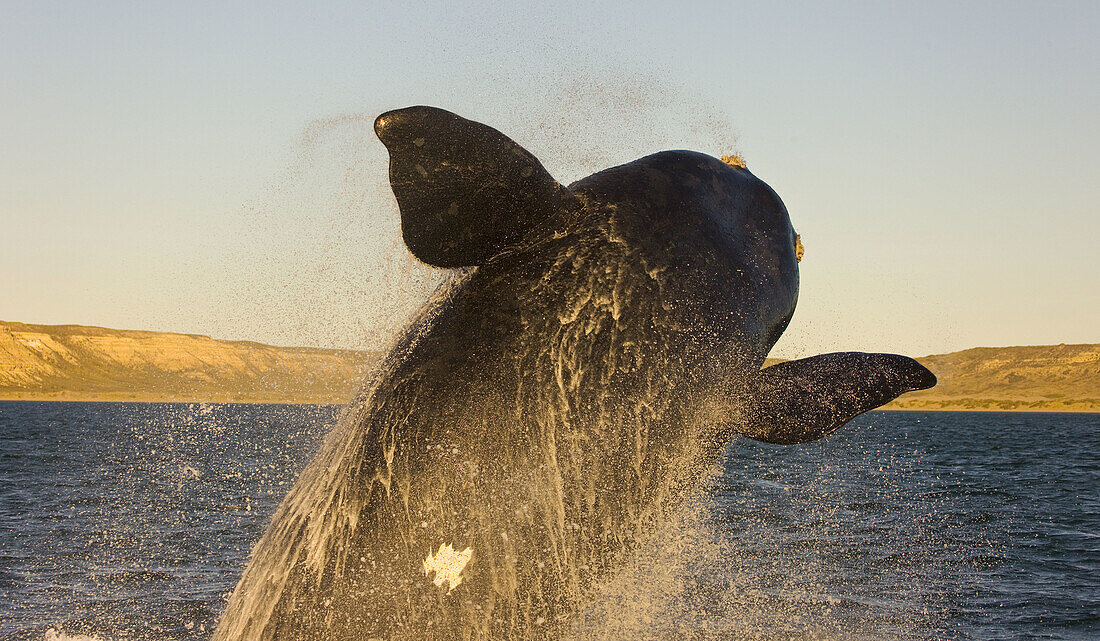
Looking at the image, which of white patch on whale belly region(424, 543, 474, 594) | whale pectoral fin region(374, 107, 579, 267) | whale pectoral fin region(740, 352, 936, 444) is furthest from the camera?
whale pectoral fin region(740, 352, 936, 444)

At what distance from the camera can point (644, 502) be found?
486 centimetres

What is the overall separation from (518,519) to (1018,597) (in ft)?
57.9

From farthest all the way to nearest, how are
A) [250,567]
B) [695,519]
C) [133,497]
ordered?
[133,497] < [695,519] < [250,567]

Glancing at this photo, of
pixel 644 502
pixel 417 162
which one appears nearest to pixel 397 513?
pixel 644 502

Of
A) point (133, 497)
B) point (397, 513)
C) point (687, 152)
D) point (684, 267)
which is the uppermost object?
point (687, 152)

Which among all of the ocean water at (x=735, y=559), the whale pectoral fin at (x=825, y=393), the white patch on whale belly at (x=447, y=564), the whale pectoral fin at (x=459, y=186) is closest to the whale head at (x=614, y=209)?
the whale pectoral fin at (x=459, y=186)

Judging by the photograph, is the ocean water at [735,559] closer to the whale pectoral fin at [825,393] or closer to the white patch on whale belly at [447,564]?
the whale pectoral fin at [825,393]

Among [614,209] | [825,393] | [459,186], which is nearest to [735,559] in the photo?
[825,393]

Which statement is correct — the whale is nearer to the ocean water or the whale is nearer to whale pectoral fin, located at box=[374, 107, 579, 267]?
whale pectoral fin, located at box=[374, 107, 579, 267]

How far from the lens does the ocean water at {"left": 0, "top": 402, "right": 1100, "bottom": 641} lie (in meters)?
13.9

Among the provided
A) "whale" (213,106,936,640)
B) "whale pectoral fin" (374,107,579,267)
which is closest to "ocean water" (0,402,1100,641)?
"whale" (213,106,936,640)

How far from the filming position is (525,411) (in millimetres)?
4594

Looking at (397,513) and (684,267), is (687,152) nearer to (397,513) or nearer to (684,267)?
(684,267)

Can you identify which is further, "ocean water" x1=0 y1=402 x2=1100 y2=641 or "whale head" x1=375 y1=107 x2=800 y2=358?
"ocean water" x1=0 y1=402 x2=1100 y2=641
